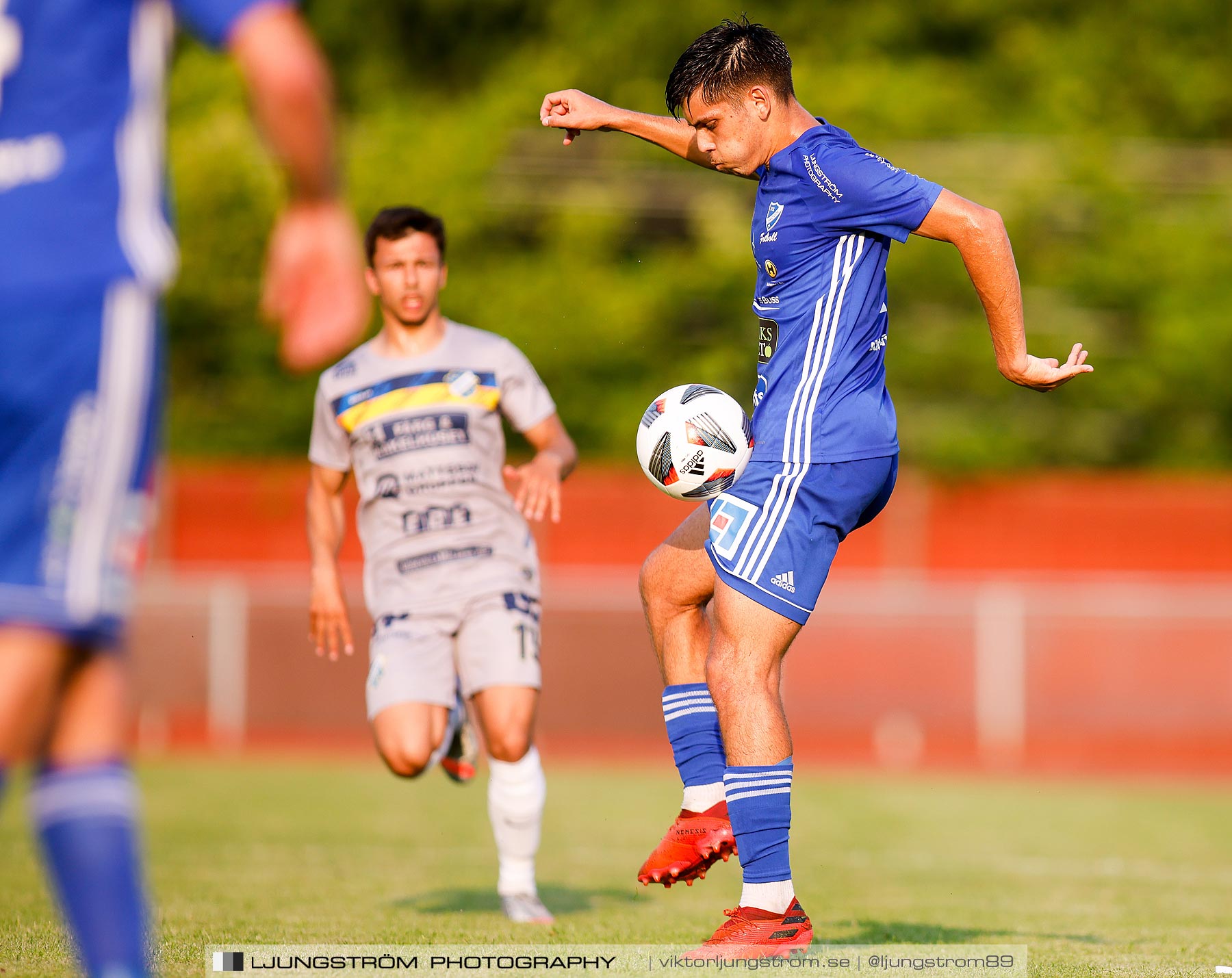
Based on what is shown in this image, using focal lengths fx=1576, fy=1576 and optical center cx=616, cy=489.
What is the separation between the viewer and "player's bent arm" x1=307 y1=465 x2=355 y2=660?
216 inches

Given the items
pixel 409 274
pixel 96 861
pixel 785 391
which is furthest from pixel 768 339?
pixel 96 861

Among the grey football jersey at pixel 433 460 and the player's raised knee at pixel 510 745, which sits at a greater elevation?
the grey football jersey at pixel 433 460

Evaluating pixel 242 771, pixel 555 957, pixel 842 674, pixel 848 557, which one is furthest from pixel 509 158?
pixel 555 957

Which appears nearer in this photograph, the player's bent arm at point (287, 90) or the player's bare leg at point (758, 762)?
the player's bent arm at point (287, 90)

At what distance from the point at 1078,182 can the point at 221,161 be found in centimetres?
1155

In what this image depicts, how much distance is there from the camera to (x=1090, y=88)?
24047 mm

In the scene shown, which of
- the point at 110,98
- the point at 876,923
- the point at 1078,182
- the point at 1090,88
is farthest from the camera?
the point at 1090,88

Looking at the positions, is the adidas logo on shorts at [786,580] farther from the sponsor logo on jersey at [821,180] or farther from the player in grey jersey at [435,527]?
the player in grey jersey at [435,527]

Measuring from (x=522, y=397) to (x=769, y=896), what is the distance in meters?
2.16

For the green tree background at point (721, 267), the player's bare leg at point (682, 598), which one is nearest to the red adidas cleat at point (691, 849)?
the player's bare leg at point (682, 598)

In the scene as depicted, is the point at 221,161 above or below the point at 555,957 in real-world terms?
above

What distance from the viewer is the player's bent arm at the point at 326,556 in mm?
Answer: 5484

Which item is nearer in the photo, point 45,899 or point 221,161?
point 45,899

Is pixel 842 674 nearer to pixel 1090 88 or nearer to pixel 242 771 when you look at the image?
pixel 242 771
